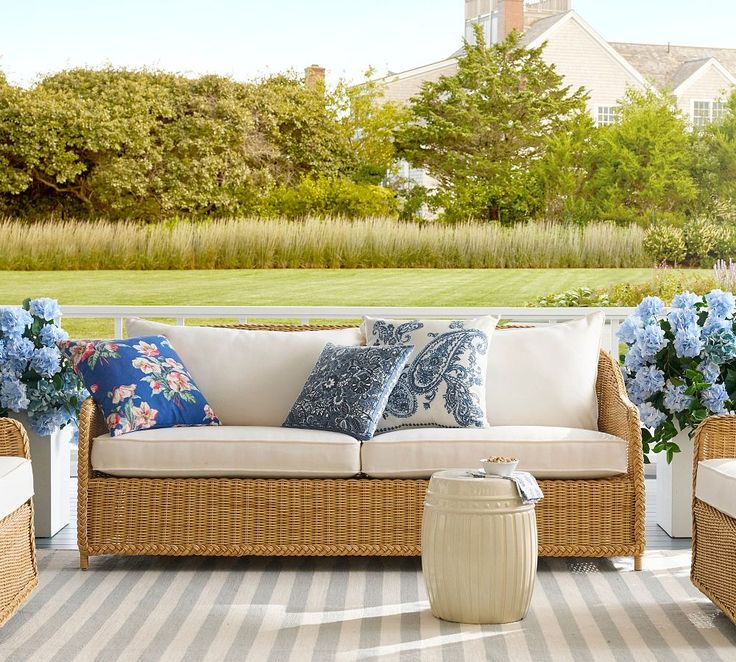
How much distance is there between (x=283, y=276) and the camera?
23.1 feet

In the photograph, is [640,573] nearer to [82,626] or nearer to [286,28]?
[82,626]

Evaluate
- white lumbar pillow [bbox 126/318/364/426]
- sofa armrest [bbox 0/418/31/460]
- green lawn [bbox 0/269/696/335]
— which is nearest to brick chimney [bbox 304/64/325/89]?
green lawn [bbox 0/269/696/335]

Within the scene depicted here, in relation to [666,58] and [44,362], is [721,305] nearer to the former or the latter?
[44,362]

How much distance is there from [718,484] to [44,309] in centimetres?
218

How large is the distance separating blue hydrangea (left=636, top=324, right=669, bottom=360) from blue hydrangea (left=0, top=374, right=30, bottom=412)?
200cm

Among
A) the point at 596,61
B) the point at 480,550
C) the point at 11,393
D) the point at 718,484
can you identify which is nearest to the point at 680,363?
the point at 718,484

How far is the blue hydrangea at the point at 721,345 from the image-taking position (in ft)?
11.1

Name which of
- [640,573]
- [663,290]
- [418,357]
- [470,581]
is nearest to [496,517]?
[470,581]

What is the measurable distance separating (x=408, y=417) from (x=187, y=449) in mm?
704

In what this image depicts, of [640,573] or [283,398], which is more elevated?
[283,398]

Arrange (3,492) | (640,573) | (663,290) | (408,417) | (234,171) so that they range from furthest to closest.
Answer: (234,171) < (663,290) < (408,417) < (640,573) < (3,492)

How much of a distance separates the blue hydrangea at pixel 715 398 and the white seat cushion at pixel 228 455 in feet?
3.74

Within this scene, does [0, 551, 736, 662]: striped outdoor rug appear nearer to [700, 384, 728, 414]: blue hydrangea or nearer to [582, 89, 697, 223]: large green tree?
[700, 384, 728, 414]: blue hydrangea

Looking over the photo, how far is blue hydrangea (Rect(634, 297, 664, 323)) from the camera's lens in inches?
139
